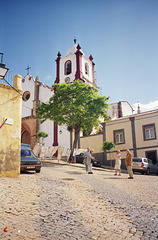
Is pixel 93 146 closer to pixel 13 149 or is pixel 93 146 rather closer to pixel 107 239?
pixel 13 149

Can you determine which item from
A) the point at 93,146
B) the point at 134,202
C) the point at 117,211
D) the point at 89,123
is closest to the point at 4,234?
the point at 117,211

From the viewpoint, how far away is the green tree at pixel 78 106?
67.5ft

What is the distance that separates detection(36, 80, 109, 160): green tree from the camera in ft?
67.5

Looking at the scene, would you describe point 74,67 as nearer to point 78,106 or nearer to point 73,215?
point 78,106

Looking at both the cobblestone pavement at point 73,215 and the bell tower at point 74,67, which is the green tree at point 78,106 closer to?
the bell tower at point 74,67

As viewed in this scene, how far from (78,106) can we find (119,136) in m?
8.46

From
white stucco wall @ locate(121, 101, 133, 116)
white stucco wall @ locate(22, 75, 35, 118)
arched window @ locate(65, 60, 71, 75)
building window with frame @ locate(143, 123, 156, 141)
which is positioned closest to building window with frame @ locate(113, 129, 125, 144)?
building window with frame @ locate(143, 123, 156, 141)

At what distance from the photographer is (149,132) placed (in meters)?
24.3

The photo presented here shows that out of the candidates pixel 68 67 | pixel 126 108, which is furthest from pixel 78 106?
pixel 126 108

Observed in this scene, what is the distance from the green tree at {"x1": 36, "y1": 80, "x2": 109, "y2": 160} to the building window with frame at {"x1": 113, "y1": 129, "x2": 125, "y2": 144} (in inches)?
218

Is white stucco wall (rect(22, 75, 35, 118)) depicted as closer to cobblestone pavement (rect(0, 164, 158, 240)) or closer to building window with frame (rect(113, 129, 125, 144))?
building window with frame (rect(113, 129, 125, 144))

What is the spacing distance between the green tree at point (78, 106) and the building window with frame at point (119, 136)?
5544 millimetres

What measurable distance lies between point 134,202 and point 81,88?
16.1m

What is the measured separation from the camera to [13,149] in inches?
369
